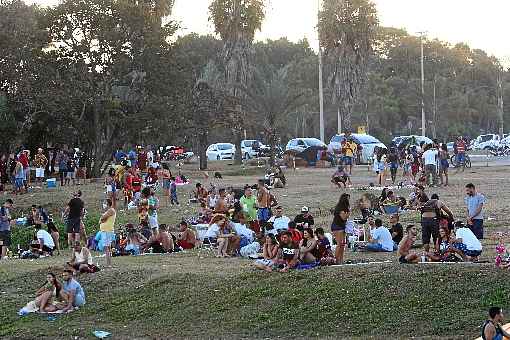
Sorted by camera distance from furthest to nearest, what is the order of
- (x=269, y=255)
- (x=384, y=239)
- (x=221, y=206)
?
(x=221, y=206) → (x=384, y=239) → (x=269, y=255)

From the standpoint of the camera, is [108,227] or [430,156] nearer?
[108,227]

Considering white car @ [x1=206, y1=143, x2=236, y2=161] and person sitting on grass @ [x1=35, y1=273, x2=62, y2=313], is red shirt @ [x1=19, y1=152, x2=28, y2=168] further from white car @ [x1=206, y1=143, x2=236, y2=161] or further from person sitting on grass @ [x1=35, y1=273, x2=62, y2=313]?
white car @ [x1=206, y1=143, x2=236, y2=161]

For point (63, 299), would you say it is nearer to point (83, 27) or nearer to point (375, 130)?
point (83, 27)

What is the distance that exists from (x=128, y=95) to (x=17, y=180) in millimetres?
10057

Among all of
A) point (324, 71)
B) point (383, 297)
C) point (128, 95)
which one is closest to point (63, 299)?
point (383, 297)

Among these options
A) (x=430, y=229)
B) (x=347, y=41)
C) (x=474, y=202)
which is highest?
(x=347, y=41)

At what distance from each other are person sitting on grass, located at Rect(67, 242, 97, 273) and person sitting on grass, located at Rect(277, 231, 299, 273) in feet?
13.7

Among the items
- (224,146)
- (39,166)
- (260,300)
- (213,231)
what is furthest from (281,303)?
(224,146)

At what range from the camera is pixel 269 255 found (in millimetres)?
19016

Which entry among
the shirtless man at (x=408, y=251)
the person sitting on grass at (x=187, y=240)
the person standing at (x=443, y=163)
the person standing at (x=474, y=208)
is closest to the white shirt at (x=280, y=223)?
the person sitting on grass at (x=187, y=240)

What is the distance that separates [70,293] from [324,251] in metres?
4.75

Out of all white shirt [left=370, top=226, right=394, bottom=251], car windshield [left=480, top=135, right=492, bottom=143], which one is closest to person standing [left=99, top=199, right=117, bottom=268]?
white shirt [left=370, top=226, right=394, bottom=251]

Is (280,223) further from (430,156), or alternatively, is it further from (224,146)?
(224,146)

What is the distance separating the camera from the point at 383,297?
1639 cm
